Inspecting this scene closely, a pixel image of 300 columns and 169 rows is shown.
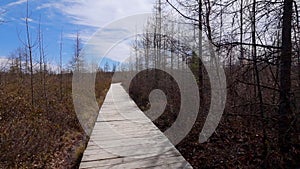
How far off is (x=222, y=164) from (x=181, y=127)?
2189mm

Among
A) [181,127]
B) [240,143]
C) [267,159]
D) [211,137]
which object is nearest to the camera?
[267,159]

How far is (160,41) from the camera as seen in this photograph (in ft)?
43.0

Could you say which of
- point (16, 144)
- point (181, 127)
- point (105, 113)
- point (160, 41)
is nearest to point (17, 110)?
point (16, 144)

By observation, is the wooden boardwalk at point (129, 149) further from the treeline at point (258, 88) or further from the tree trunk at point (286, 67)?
the tree trunk at point (286, 67)

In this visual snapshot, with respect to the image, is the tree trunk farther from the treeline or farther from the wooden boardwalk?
the wooden boardwalk

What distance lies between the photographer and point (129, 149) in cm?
412

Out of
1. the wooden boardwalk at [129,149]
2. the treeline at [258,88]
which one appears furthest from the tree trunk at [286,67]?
the wooden boardwalk at [129,149]

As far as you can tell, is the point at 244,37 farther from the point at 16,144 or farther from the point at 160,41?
the point at 160,41

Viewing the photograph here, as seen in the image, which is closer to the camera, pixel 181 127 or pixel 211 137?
pixel 211 137

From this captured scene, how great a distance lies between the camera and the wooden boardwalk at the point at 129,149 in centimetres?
349

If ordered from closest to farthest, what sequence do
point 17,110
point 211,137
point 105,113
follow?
1. point 211,137
2. point 17,110
3. point 105,113

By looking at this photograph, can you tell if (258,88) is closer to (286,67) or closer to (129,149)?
(286,67)

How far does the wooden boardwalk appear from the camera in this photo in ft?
11.5

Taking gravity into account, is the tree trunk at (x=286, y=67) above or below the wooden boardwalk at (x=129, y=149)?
above
